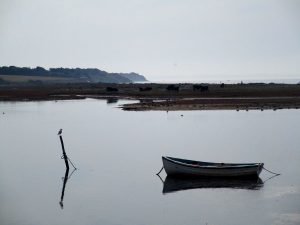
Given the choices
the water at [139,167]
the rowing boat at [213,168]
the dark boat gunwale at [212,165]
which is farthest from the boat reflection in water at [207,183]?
the dark boat gunwale at [212,165]

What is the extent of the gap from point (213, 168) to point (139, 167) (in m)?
5.88

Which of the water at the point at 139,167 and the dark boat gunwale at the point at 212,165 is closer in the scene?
the water at the point at 139,167

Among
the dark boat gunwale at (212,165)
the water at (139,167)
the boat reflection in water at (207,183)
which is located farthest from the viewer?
the dark boat gunwale at (212,165)

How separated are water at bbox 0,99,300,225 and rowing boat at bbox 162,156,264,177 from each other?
→ 1175 mm

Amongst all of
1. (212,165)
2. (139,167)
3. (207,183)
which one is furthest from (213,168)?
(139,167)

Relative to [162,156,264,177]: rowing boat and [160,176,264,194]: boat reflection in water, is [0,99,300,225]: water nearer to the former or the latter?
[160,176,264,194]: boat reflection in water

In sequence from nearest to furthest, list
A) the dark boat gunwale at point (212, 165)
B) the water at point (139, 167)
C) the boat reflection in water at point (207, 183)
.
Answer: the water at point (139, 167), the boat reflection in water at point (207, 183), the dark boat gunwale at point (212, 165)

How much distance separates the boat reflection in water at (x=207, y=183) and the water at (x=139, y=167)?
60cm

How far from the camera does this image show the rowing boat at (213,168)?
1077 inches

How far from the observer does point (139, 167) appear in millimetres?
31141

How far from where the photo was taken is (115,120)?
57156 mm

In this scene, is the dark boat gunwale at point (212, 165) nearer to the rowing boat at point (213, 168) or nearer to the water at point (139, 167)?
the rowing boat at point (213, 168)

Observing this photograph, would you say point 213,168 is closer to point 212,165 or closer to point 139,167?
point 212,165

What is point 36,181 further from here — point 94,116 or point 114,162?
point 94,116
